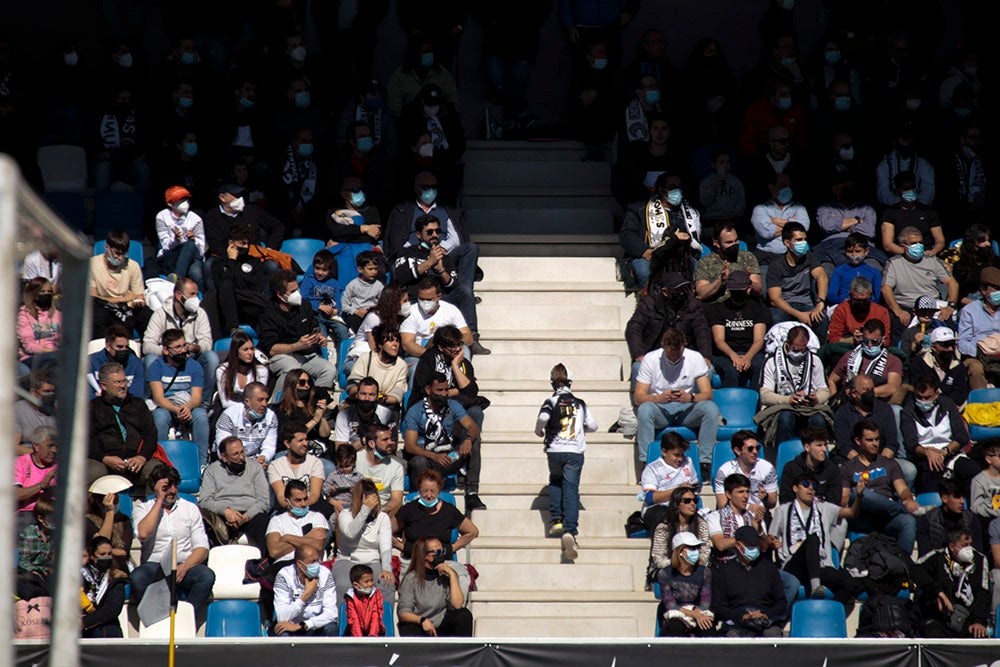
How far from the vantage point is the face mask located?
43.1 ft

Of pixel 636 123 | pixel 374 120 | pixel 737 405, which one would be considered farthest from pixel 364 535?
pixel 636 123

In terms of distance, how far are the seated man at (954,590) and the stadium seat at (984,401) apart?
1.77m

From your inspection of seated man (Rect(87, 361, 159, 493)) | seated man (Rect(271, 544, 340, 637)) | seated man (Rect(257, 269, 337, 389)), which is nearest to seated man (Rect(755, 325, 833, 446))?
seated man (Rect(257, 269, 337, 389))

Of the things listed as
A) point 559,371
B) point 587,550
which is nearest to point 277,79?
point 559,371

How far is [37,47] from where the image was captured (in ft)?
58.3

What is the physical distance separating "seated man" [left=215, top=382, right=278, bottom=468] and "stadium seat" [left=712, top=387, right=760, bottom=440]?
3.88m

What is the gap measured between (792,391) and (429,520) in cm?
348

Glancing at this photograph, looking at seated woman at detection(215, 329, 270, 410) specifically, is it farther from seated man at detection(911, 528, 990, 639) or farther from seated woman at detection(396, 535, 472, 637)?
seated man at detection(911, 528, 990, 639)

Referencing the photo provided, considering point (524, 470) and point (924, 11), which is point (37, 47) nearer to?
point (524, 470)

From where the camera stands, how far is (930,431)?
505 inches

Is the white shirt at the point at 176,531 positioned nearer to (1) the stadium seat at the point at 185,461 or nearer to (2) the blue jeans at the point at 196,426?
(1) the stadium seat at the point at 185,461

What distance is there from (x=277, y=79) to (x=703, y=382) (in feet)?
20.3

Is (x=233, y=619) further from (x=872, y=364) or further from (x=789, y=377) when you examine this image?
(x=872, y=364)

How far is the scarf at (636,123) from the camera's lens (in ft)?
51.8
